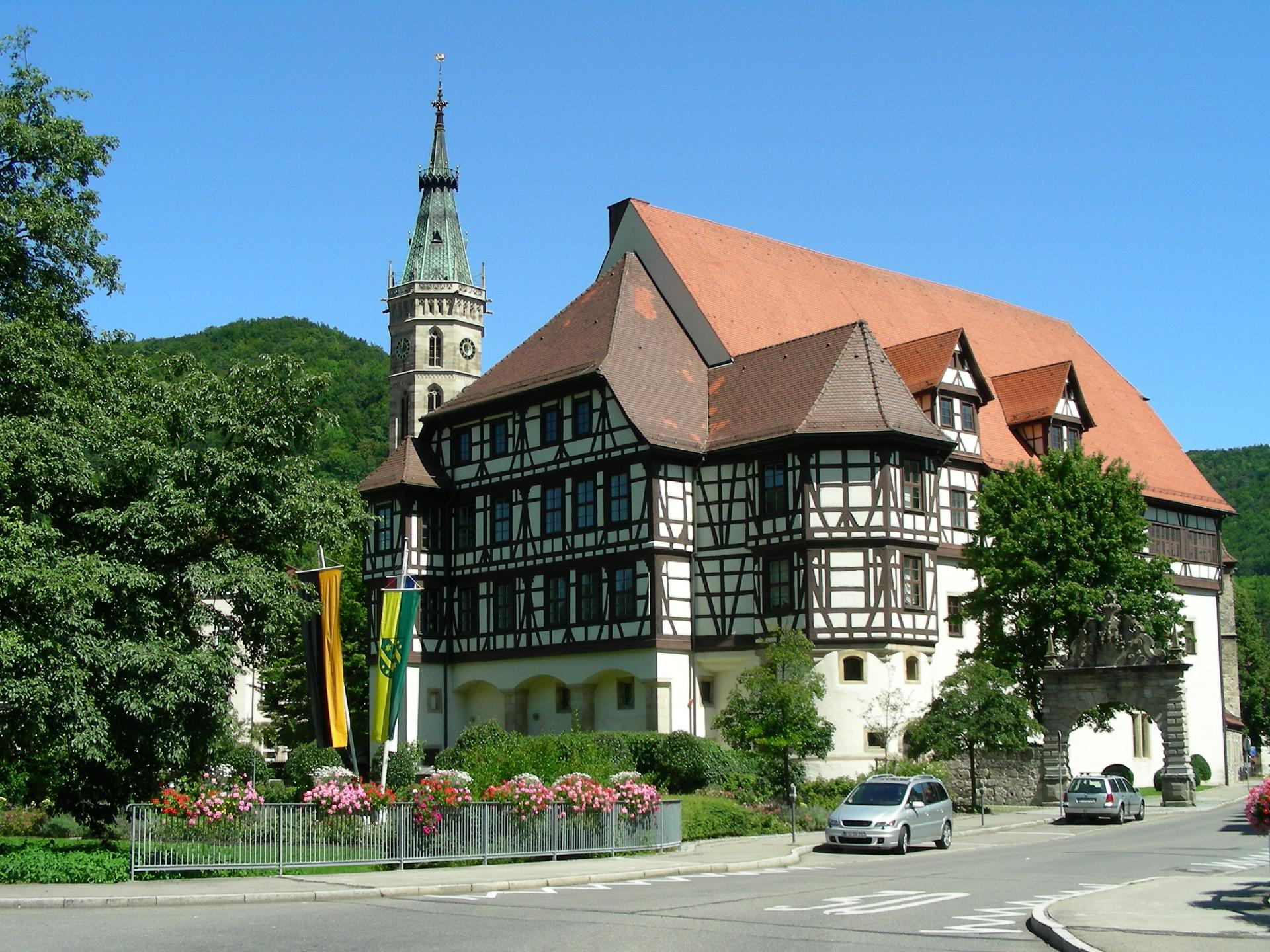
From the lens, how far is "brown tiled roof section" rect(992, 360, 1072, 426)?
1967 inches

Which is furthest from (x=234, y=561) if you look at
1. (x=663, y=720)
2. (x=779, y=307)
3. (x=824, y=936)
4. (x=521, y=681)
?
(x=779, y=307)

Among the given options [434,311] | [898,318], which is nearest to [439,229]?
[434,311]

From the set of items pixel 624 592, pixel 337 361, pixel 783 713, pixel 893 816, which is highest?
pixel 337 361

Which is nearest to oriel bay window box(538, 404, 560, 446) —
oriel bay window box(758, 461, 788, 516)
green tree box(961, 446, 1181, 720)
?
oriel bay window box(758, 461, 788, 516)

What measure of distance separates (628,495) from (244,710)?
41.6 metres

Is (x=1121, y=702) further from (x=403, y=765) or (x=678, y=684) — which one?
(x=403, y=765)

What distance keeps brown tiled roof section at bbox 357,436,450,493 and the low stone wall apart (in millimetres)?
19146

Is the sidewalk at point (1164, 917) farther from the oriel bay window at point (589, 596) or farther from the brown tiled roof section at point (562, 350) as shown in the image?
the brown tiled roof section at point (562, 350)

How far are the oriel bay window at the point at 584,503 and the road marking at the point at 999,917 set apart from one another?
80.5ft

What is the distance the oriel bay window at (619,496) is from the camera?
4212 cm

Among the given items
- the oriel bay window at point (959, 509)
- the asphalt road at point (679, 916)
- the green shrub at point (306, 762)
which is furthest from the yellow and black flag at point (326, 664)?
the oriel bay window at point (959, 509)

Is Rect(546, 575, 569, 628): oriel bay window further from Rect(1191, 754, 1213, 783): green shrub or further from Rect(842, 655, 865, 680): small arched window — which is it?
Rect(1191, 754, 1213, 783): green shrub

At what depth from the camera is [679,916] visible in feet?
54.5

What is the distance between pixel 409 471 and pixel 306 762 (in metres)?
9.86
